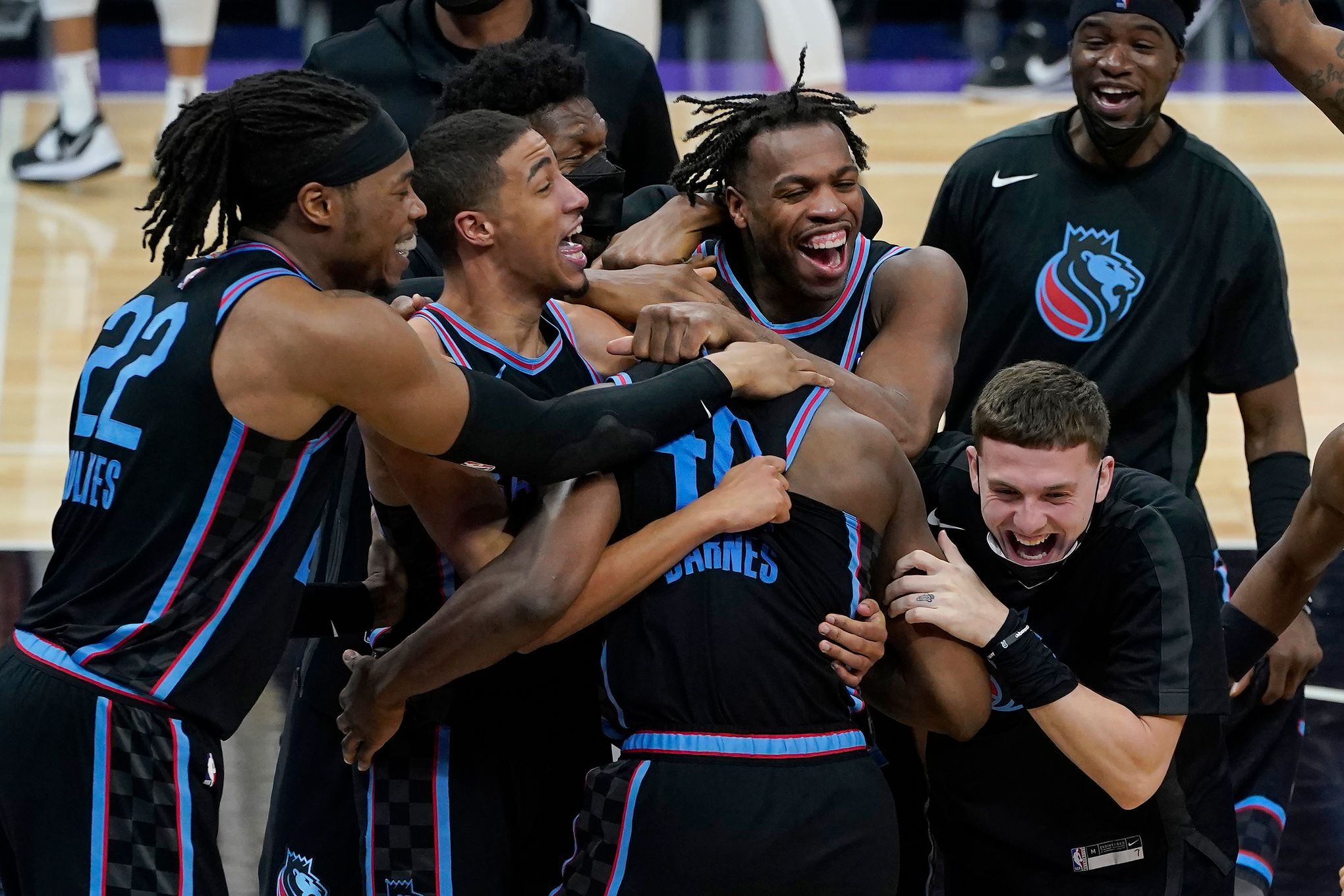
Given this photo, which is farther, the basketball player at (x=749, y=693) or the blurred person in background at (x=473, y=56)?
the blurred person in background at (x=473, y=56)

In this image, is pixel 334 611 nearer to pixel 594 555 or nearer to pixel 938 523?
pixel 594 555

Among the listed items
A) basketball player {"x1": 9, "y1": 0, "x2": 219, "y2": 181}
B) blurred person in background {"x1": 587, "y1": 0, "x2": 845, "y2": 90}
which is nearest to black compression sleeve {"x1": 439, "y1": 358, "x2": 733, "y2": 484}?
blurred person in background {"x1": 587, "y1": 0, "x2": 845, "y2": 90}

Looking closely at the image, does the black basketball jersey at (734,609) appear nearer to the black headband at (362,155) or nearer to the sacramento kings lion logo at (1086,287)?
the black headband at (362,155)

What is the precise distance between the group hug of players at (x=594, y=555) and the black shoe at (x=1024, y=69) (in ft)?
26.6

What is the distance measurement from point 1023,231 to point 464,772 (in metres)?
2.09

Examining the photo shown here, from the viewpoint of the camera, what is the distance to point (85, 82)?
32.1ft

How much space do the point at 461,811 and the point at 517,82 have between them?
1506 mm

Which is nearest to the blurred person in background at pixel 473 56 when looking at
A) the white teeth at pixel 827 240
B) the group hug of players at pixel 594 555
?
the group hug of players at pixel 594 555

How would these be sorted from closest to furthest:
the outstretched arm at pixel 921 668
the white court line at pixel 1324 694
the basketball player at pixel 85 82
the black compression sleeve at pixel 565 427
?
the black compression sleeve at pixel 565 427, the outstretched arm at pixel 921 668, the white court line at pixel 1324 694, the basketball player at pixel 85 82

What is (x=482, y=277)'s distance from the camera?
10.2 feet

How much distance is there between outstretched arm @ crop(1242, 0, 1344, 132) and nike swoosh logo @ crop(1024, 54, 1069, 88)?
8.72 meters

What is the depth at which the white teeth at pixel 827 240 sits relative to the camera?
11.5 feet

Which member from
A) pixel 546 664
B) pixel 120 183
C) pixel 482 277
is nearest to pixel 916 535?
pixel 546 664

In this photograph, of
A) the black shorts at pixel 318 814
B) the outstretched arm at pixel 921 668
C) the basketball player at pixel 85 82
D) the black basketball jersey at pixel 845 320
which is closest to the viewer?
the outstretched arm at pixel 921 668
